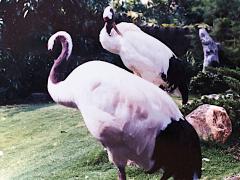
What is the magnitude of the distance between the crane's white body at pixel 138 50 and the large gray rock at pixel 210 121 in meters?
0.63

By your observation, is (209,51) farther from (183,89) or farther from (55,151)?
(55,151)

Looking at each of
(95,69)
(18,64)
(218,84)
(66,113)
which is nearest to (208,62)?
(218,84)

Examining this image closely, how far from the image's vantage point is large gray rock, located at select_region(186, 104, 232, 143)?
3.17 meters

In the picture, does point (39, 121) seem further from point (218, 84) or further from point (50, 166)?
point (218, 84)

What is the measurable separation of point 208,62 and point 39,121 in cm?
162

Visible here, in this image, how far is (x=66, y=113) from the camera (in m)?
4.03

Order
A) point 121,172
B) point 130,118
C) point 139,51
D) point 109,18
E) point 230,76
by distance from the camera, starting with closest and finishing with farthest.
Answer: point 130,118 < point 121,172 < point 109,18 < point 139,51 < point 230,76

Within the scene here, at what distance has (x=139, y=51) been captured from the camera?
257 cm

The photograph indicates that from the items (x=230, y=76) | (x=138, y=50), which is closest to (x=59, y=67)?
(x=138, y=50)

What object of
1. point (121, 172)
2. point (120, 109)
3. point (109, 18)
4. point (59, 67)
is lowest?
point (121, 172)

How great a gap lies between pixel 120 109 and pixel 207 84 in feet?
8.55

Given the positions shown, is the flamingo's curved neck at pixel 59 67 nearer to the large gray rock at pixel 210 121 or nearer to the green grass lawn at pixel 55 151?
the green grass lawn at pixel 55 151

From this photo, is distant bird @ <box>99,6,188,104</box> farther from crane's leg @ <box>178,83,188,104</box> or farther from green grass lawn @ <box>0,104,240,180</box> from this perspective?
green grass lawn @ <box>0,104,240,180</box>

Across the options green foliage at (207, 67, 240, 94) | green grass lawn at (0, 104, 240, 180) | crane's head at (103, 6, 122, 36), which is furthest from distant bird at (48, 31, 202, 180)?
green foliage at (207, 67, 240, 94)
